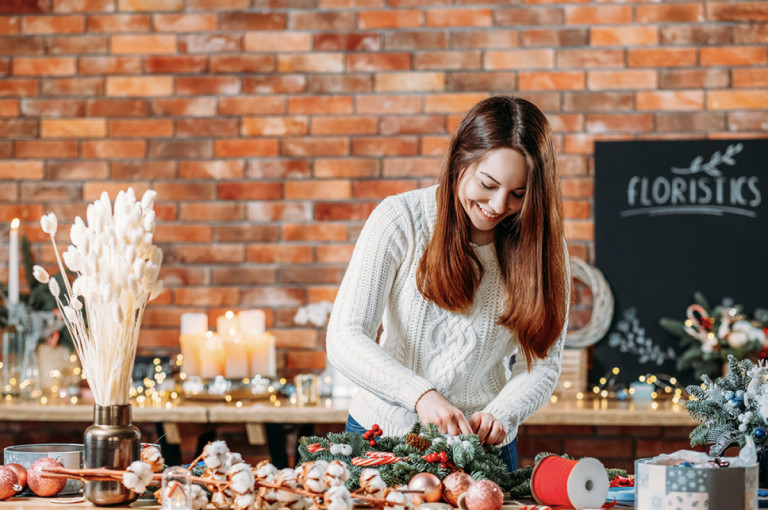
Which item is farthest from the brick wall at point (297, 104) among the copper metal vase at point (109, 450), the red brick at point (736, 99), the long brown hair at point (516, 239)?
the copper metal vase at point (109, 450)

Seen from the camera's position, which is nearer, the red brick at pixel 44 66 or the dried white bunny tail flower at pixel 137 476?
the dried white bunny tail flower at pixel 137 476

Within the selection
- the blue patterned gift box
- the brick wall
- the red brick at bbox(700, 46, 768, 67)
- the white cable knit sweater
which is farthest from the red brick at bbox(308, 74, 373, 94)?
the blue patterned gift box

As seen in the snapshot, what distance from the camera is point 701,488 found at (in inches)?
45.4

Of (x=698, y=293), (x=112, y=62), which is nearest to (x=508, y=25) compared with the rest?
(x=698, y=293)

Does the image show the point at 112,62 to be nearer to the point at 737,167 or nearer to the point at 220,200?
the point at 220,200

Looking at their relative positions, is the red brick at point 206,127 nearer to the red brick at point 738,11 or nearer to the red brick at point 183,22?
the red brick at point 183,22

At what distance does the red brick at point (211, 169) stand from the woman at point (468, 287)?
1543 millimetres

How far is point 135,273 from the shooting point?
126 cm

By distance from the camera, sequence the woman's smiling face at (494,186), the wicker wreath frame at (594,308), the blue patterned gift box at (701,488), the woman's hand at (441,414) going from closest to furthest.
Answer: the blue patterned gift box at (701,488), the woman's hand at (441,414), the woman's smiling face at (494,186), the wicker wreath frame at (594,308)

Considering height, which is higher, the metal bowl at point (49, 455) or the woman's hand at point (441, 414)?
the woman's hand at point (441, 414)

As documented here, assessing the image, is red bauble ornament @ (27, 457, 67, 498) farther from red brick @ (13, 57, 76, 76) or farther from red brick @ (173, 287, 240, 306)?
red brick @ (13, 57, 76, 76)

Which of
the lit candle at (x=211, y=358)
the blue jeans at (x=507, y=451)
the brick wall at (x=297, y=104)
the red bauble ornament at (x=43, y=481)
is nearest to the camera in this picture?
the red bauble ornament at (x=43, y=481)

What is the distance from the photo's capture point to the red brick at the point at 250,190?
3273mm

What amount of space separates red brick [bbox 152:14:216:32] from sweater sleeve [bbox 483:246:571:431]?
1.96 m
